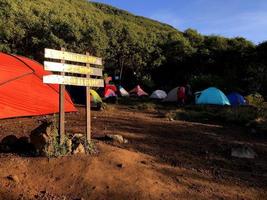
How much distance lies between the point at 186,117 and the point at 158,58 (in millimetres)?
28998

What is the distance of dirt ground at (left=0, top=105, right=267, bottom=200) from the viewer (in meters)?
6.45

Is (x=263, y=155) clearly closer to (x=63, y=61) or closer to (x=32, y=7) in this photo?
(x=63, y=61)

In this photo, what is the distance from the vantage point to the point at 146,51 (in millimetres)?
47094

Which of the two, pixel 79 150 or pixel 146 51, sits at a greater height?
pixel 146 51

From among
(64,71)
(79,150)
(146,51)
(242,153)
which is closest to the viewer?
(79,150)

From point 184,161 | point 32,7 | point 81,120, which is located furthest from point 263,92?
point 32,7

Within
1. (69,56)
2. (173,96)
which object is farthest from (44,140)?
(173,96)

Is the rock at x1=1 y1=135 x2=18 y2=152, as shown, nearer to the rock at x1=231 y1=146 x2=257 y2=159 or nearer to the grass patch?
the rock at x1=231 y1=146 x2=257 y2=159

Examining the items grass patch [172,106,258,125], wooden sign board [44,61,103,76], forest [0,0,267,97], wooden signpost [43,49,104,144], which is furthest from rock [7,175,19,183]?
forest [0,0,267,97]

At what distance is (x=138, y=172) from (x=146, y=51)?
40302 mm

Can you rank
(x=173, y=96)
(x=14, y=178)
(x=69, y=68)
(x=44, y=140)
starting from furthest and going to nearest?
(x=173, y=96) → (x=69, y=68) → (x=44, y=140) → (x=14, y=178)

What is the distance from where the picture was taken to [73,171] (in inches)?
272

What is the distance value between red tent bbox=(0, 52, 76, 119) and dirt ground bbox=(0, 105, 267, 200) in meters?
0.57

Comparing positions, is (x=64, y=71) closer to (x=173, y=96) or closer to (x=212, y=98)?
(x=212, y=98)
